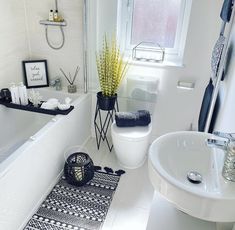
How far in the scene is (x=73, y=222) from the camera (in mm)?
1726

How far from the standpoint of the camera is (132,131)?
84.4 inches

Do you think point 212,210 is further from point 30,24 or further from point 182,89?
point 30,24

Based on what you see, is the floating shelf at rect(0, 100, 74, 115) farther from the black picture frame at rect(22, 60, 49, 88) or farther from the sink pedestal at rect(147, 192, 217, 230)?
the sink pedestal at rect(147, 192, 217, 230)

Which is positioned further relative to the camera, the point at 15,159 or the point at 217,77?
the point at 217,77

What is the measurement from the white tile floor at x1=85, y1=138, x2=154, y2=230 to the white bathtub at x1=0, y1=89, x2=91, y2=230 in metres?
0.44

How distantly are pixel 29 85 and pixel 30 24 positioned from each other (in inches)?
25.8

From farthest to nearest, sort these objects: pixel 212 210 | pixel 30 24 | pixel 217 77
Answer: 1. pixel 30 24
2. pixel 217 77
3. pixel 212 210

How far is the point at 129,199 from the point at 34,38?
1.95 metres

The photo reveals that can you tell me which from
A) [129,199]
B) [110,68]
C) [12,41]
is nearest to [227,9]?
[110,68]

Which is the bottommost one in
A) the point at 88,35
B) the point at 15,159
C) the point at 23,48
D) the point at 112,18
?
the point at 15,159

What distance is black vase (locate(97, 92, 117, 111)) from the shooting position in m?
2.26

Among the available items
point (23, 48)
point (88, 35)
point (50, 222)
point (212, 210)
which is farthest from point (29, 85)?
point (212, 210)

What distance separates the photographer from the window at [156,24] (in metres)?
2.25

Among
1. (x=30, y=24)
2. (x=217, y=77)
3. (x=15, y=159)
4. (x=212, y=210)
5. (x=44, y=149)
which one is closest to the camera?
(x=212, y=210)
